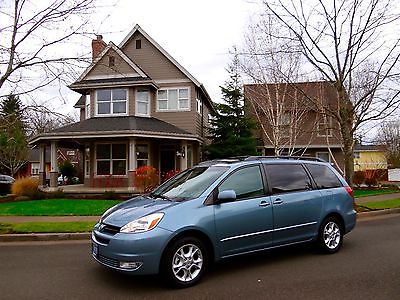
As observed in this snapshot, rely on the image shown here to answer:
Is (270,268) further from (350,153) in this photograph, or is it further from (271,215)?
(350,153)

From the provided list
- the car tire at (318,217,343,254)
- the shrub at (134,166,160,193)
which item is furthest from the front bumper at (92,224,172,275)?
the shrub at (134,166,160,193)

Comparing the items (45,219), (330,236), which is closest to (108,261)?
(330,236)

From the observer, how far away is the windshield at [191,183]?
240 inches

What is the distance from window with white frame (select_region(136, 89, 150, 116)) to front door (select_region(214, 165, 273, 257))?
17344mm

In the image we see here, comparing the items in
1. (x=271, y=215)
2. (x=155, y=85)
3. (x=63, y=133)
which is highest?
(x=155, y=85)

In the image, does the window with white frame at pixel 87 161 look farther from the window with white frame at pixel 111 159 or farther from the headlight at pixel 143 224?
the headlight at pixel 143 224

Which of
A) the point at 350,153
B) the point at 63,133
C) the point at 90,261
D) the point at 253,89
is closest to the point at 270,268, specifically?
the point at 90,261

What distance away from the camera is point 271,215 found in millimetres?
6336

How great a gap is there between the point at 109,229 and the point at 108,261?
0.43 m

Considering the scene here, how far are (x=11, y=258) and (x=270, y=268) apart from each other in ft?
15.6

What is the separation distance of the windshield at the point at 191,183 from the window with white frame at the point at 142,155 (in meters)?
15.5

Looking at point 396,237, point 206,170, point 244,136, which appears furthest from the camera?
point 244,136

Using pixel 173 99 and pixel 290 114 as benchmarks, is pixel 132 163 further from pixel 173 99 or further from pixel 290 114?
pixel 290 114

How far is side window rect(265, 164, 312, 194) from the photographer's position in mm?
6685
